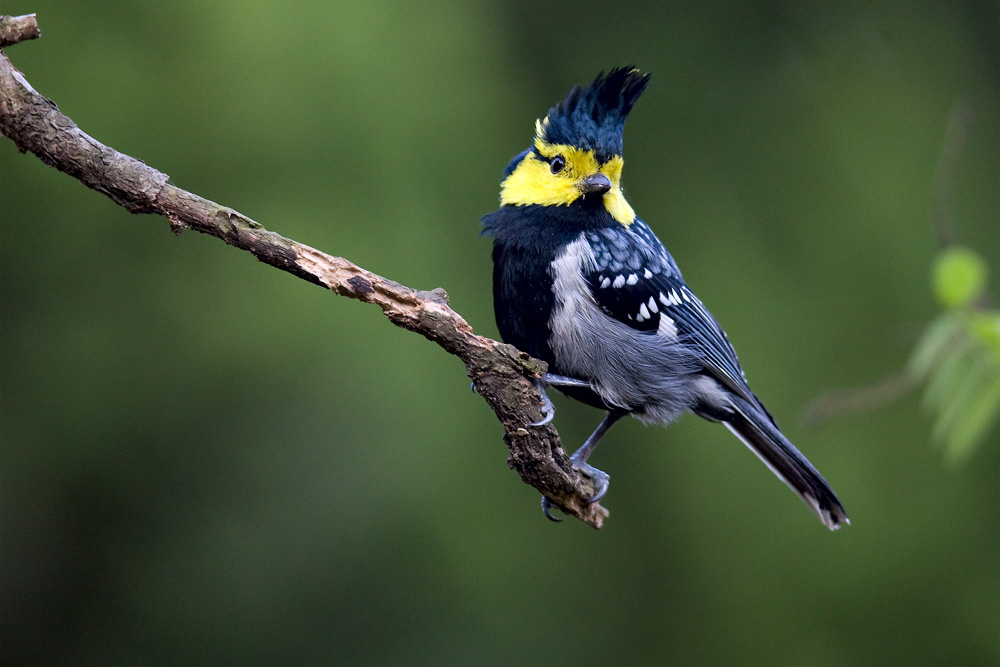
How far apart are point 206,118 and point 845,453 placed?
12.4 ft

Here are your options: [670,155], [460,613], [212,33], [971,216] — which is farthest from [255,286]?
[971,216]

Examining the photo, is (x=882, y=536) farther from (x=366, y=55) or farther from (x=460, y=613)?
(x=366, y=55)

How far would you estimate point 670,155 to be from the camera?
16.3 ft

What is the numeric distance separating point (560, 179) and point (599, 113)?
0.27 metres

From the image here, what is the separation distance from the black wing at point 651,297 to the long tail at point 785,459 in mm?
81

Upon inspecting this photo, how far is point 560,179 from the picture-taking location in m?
3.19

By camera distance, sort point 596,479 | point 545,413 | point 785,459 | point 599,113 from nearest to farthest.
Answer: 1. point 545,413
2. point 596,479
3. point 599,113
4. point 785,459

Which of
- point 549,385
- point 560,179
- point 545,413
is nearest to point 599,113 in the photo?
point 560,179

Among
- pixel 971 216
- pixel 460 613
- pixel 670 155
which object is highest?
pixel 971 216

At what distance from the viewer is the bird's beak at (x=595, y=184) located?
122 inches

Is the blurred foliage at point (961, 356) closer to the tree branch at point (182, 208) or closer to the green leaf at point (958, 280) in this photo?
the green leaf at point (958, 280)

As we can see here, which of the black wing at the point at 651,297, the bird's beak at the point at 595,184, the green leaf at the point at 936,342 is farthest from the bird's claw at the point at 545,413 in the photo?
the green leaf at the point at 936,342

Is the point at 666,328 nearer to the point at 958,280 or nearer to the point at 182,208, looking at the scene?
the point at 958,280

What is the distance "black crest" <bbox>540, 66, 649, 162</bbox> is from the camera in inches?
123
